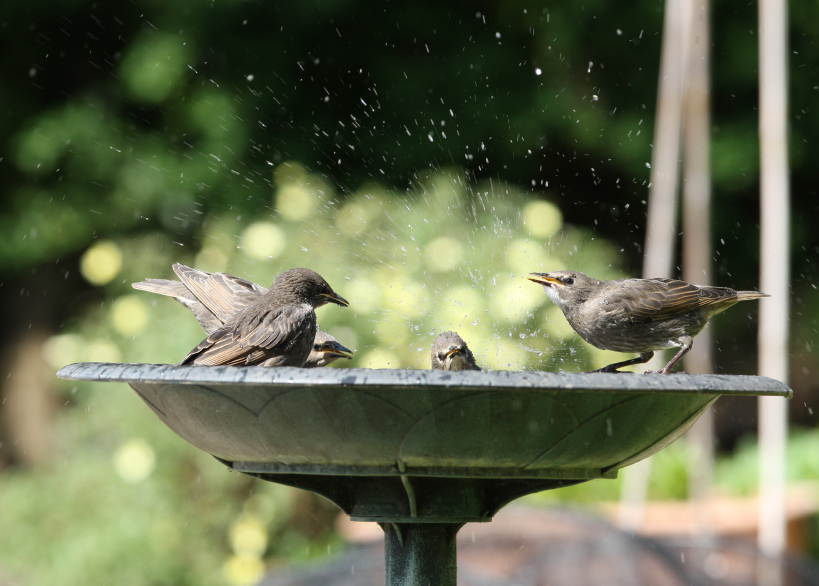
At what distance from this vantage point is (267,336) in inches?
117

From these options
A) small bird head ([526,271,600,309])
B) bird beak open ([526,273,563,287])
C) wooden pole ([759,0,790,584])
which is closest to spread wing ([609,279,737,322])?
small bird head ([526,271,600,309])

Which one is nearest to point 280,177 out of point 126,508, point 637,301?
point 126,508

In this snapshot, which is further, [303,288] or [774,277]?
[774,277]

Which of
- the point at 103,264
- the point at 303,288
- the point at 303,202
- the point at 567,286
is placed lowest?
the point at 303,288

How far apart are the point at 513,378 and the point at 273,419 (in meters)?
0.58

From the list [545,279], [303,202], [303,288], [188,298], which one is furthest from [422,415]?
[303,202]

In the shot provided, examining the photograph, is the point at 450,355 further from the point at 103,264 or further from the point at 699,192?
the point at 103,264

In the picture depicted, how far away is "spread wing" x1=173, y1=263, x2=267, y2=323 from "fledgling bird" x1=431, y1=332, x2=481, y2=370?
0.81 metres

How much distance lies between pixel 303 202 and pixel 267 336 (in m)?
3.80

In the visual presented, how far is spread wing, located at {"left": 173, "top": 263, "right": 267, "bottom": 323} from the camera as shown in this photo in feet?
11.7

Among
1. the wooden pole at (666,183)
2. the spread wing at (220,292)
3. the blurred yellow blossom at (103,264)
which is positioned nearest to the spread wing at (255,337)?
the spread wing at (220,292)

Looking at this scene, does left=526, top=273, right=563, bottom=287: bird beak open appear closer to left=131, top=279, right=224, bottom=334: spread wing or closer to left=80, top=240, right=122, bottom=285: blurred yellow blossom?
left=131, top=279, right=224, bottom=334: spread wing

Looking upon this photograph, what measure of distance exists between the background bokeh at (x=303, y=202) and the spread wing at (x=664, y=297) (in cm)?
220

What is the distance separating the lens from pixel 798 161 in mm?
8898
